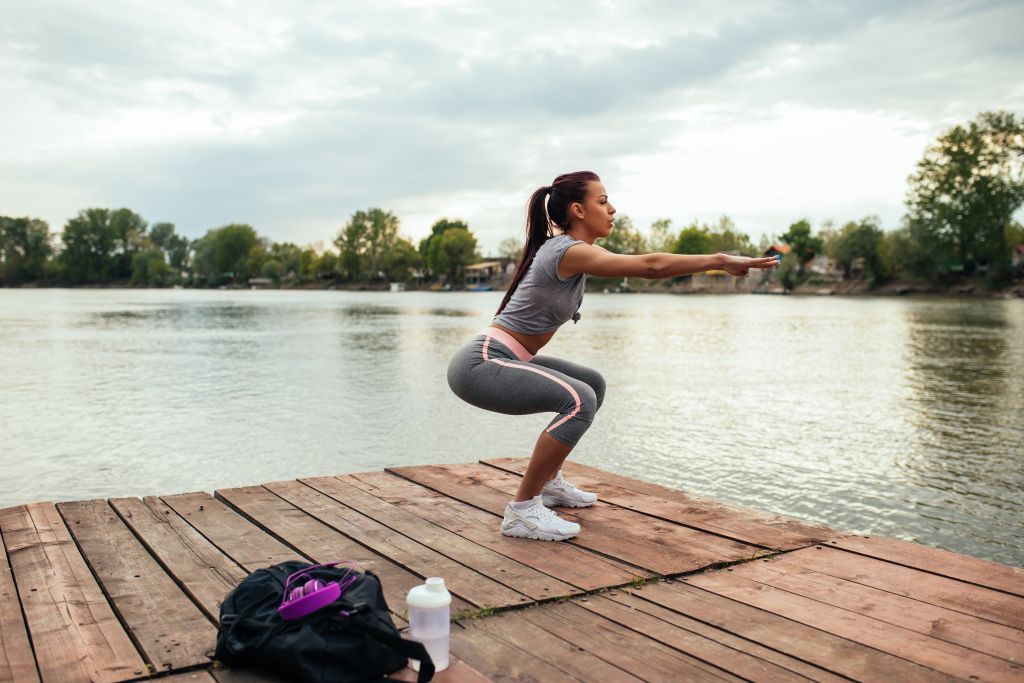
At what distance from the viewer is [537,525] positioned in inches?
155

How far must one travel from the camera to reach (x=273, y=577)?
2654 mm

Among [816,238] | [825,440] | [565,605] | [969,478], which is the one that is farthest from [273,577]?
[816,238]

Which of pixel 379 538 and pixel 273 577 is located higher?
pixel 273 577

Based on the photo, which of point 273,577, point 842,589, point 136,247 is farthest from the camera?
point 136,247

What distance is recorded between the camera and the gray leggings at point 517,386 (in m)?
3.96

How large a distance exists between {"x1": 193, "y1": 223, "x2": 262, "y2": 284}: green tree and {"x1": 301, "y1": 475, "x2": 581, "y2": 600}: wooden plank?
171 meters

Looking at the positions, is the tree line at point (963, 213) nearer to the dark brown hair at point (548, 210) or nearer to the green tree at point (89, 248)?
the dark brown hair at point (548, 210)

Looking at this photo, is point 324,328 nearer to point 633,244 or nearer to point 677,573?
point 677,573

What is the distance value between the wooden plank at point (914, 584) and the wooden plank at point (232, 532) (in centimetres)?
242

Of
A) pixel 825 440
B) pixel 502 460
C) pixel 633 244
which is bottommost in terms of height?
pixel 825 440

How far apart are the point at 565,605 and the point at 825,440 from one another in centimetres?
965

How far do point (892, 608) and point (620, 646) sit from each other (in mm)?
1184

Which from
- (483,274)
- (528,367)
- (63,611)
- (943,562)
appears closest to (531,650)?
(528,367)

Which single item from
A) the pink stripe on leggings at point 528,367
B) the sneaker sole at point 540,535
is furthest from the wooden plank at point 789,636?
the pink stripe on leggings at point 528,367
